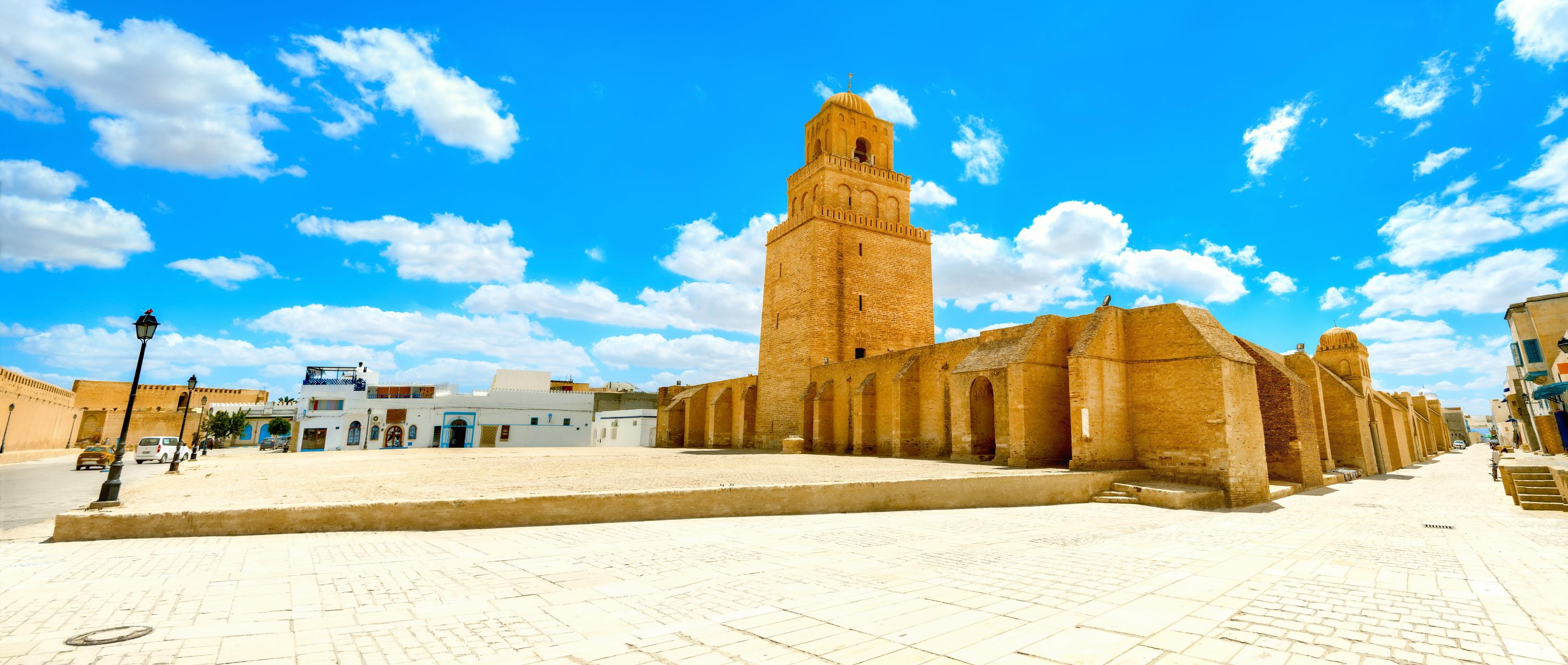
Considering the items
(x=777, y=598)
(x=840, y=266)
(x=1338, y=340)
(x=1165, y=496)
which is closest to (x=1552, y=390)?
(x=1338, y=340)

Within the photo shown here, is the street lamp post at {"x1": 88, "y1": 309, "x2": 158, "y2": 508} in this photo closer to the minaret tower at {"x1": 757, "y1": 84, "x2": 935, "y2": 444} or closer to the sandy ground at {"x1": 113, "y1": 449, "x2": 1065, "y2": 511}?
the sandy ground at {"x1": 113, "y1": 449, "x2": 1065, "y2": 511}

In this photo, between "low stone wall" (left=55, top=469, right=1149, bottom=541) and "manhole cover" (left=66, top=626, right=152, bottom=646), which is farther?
"low stone wall" (left=55, top=469, right=1149, bottom=541)

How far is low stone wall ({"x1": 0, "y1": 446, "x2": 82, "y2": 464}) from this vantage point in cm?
2489

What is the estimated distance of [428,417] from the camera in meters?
40.7

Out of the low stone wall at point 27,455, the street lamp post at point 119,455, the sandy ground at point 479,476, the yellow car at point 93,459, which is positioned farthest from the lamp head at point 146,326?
the low stone wall at point 27,455

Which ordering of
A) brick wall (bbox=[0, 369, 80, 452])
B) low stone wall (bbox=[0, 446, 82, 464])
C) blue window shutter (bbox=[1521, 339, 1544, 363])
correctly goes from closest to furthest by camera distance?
low stone wall (bbox=[0, 446, 82, 464])
blue window shutter (bbox=[1521, 339, 1544, 363])
brick wall (bbox=[0, 369, 80, 452])

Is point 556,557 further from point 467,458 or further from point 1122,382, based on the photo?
point 467,458

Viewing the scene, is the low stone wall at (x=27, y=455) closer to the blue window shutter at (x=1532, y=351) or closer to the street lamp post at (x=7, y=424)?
the street lamp post at (x=7, y=424)

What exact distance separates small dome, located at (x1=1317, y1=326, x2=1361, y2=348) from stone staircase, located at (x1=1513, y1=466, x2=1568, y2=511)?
15.0 meters

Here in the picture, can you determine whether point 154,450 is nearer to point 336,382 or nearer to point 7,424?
point 7,424

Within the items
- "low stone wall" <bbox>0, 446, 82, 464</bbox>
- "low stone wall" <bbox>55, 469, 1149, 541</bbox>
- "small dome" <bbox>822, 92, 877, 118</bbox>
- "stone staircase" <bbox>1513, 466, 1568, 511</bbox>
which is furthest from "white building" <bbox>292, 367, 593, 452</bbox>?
"stone staircase" <bbox>1513, 466, 1568, 511</bbox>

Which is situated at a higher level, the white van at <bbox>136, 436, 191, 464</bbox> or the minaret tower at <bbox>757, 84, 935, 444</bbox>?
the minaret tower at <bbox>757, 84, 935, 444</bbox>

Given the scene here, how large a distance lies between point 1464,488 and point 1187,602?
20143 mm

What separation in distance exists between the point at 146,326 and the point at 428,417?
114 feet
